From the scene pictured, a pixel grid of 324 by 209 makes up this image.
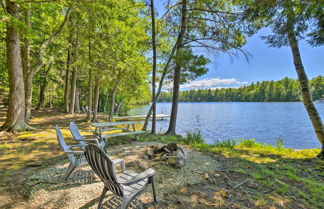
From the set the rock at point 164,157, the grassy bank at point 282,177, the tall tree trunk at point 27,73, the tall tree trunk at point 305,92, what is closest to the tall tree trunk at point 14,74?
the tall tree trunk at point 27,73

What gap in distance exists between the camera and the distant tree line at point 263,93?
48178mm

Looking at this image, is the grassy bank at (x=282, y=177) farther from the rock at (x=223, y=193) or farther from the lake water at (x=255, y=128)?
the lake water at (x=255, y=128)

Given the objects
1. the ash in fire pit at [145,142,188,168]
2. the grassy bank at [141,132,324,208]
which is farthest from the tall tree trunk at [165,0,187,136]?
the ash in fire pit at [145,142,188,168]

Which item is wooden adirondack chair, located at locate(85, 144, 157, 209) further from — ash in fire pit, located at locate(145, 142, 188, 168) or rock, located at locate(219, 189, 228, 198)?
ash in fire pit, located at locate(145, 142, 188, 168)

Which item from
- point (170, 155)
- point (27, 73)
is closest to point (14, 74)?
point (27, 73)

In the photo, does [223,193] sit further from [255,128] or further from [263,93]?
[263,93]

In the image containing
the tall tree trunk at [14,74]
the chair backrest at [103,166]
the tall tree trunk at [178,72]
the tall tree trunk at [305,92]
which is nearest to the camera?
the chair backrest at [103,166]

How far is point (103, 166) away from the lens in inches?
65.1

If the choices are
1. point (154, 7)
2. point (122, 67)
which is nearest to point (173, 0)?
point (154, 7)

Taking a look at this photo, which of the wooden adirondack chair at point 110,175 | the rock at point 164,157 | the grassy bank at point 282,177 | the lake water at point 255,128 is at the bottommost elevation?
the lake water at point 255,128

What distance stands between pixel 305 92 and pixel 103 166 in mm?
5639

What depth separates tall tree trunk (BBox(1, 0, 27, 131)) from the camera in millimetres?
5211

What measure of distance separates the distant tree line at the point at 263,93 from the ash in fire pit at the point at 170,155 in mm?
37086

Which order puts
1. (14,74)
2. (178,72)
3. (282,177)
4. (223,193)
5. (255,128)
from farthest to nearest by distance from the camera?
(255,128)
(178,72)
(14,74)
(282,177)
(223,193)
